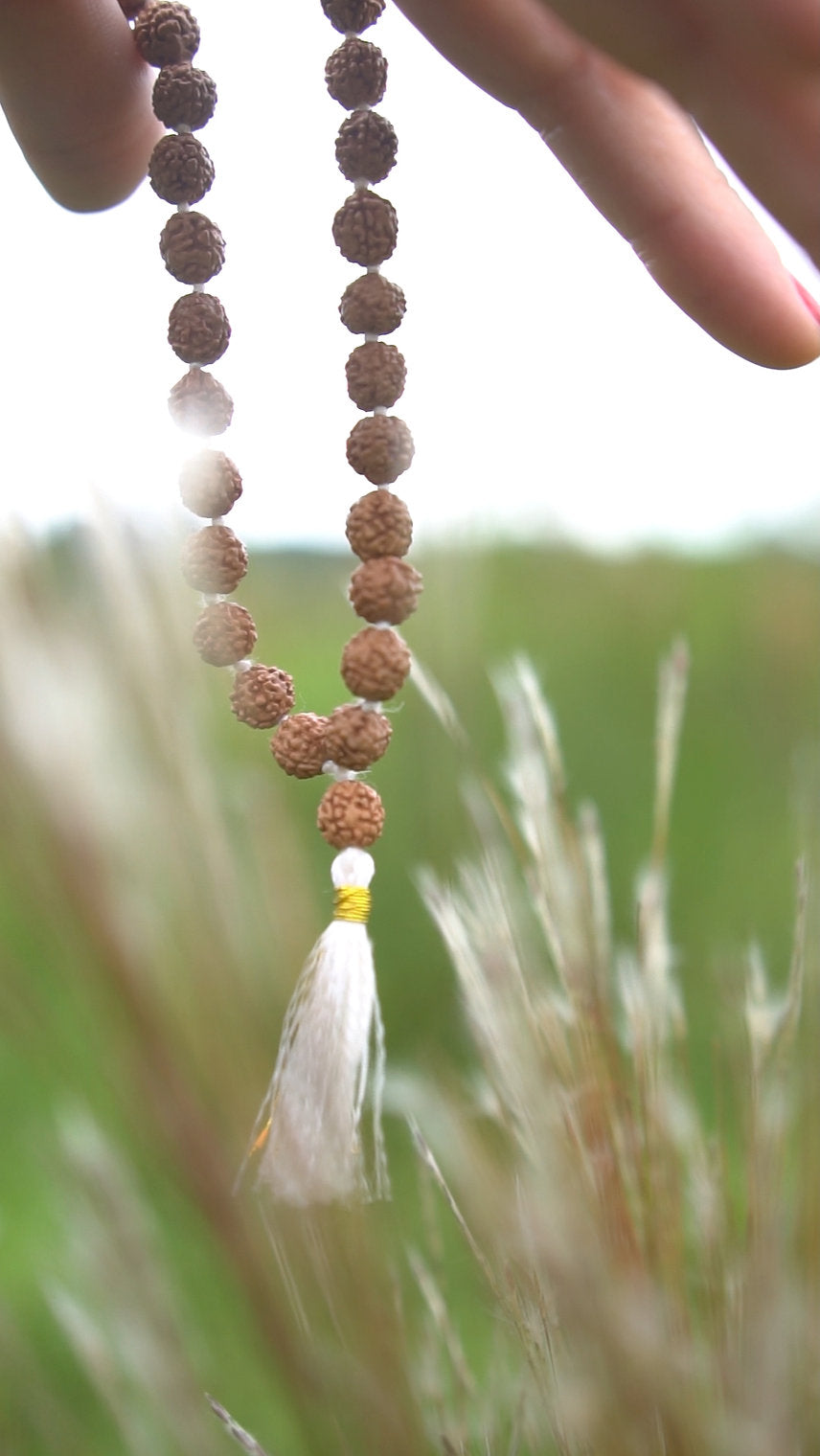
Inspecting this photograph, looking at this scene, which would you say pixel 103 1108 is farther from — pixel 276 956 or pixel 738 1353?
pixel 738 1353

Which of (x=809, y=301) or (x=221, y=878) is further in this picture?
(x=809, y=301)

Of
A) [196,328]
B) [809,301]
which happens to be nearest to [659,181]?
[809,301]

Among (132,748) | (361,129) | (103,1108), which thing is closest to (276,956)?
(132,748)

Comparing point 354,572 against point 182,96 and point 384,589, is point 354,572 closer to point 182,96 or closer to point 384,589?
point 384,589

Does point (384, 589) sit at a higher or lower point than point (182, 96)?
lower

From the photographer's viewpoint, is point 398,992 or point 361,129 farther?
point 398,992

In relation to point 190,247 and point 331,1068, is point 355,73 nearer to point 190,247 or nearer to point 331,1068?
point 190,247

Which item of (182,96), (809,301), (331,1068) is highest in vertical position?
(182,96)
